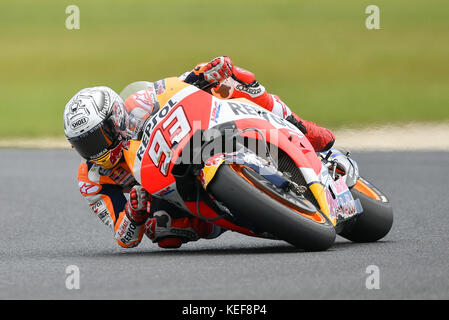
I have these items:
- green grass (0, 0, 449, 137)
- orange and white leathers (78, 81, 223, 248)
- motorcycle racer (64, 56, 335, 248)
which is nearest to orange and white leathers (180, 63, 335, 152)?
motorcycle racer (64, 56, 335, 248)

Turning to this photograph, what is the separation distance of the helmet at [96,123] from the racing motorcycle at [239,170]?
14 centimetres

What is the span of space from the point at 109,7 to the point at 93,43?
298cm

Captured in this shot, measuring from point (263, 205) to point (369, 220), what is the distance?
1622 mm

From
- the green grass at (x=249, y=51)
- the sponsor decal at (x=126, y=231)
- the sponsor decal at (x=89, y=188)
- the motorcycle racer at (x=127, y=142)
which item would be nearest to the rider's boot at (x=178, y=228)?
the motorcycle racer at (x=127, y=142)

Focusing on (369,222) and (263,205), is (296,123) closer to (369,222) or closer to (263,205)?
(369,222)

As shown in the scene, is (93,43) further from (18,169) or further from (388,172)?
(388,172)

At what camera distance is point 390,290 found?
482cm

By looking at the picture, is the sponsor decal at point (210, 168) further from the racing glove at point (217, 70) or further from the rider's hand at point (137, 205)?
the racing glove at point (217, 70)

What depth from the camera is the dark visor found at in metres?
6.69

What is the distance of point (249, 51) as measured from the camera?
30219 mm

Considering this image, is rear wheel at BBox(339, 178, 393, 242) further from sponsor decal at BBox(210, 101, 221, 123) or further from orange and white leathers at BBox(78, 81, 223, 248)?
sponsor decal at BBox(210, 101, 221, 123)

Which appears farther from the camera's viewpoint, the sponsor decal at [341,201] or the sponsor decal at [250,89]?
the sponsor decal at [250,89]

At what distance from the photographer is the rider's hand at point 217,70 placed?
6809mm

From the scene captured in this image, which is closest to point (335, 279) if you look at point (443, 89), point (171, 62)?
point (443, 89)
